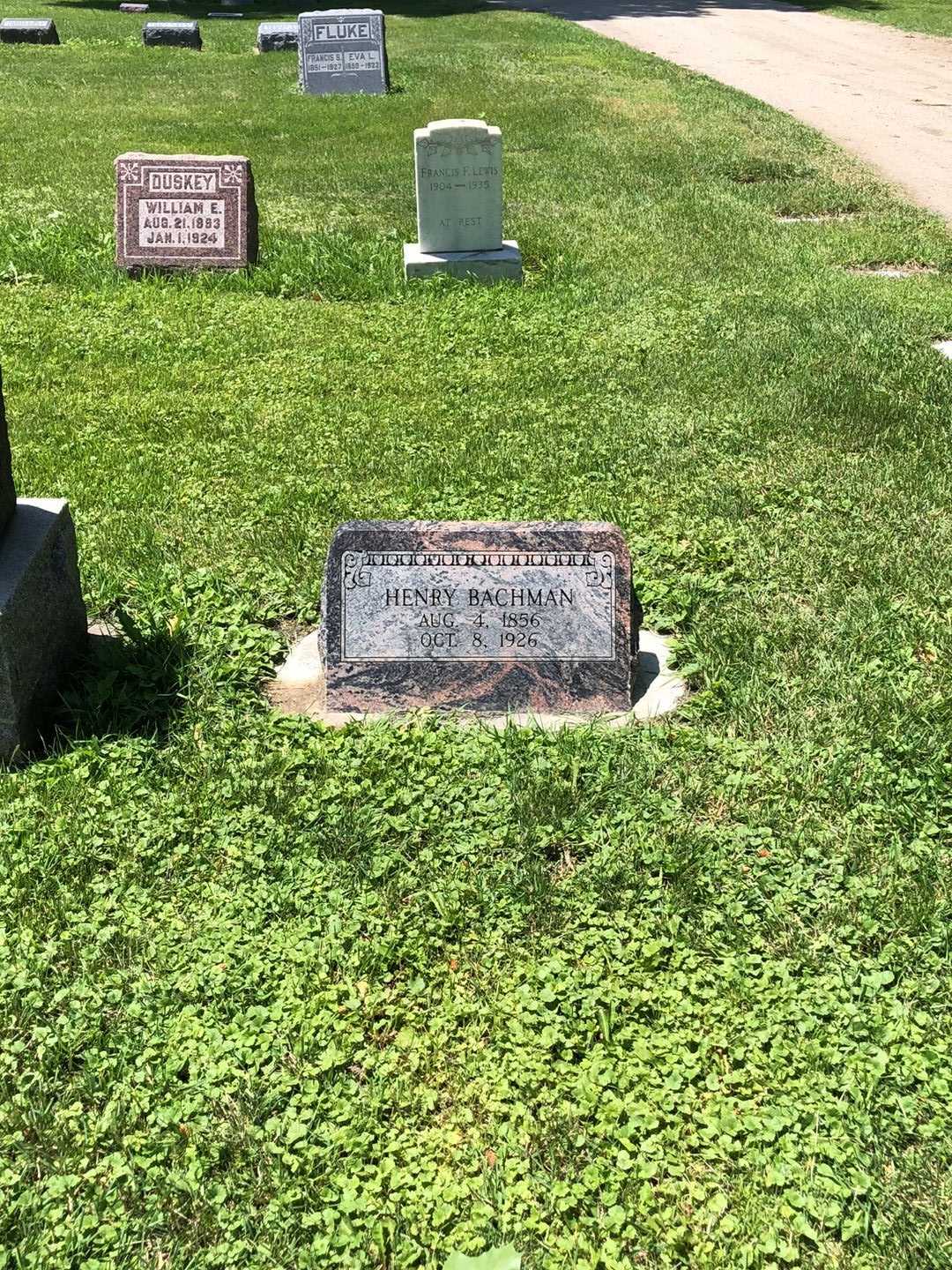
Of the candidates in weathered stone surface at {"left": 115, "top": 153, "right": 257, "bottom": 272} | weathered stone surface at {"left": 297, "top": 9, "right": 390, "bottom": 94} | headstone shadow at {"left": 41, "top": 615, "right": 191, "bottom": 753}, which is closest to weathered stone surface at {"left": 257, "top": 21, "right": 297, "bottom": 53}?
weathered stone surface at {"left": 297, "top": 9, "right": 390, "bottom": 94}

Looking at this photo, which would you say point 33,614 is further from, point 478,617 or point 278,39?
point 278,39

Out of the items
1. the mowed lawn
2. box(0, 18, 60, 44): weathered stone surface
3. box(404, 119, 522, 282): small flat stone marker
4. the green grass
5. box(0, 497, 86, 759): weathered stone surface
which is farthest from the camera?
the green grass

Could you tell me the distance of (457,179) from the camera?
30.3 feet

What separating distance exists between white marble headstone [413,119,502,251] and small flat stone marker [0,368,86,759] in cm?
582

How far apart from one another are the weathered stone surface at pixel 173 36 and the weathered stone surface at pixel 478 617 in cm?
2265

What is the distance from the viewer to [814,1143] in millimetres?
2697

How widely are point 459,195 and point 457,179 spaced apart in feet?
0.41

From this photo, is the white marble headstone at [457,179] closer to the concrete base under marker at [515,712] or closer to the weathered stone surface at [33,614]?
the concrete base under marker at [515,712]

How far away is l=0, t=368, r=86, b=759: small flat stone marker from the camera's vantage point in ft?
12.4

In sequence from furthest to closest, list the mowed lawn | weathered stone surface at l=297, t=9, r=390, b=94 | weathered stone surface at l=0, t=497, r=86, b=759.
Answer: weathered stone surface at l=297, t=9, r=390, b=94 → weathered stone surface at l=0, t=497, r=86, b=759 → the mowed lawn

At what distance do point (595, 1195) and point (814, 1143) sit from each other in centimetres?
51

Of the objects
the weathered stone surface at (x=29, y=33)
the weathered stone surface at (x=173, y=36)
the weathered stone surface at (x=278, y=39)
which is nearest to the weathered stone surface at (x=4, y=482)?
the weathered stone surface at (x=278, y=39)

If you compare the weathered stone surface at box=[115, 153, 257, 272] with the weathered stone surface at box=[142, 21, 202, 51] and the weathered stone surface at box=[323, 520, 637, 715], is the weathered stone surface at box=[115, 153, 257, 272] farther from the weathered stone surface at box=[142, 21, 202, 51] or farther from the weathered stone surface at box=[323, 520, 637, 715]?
the weathered stone surface at box=[142, 21, 202, 51]

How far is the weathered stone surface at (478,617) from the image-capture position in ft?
13.5
